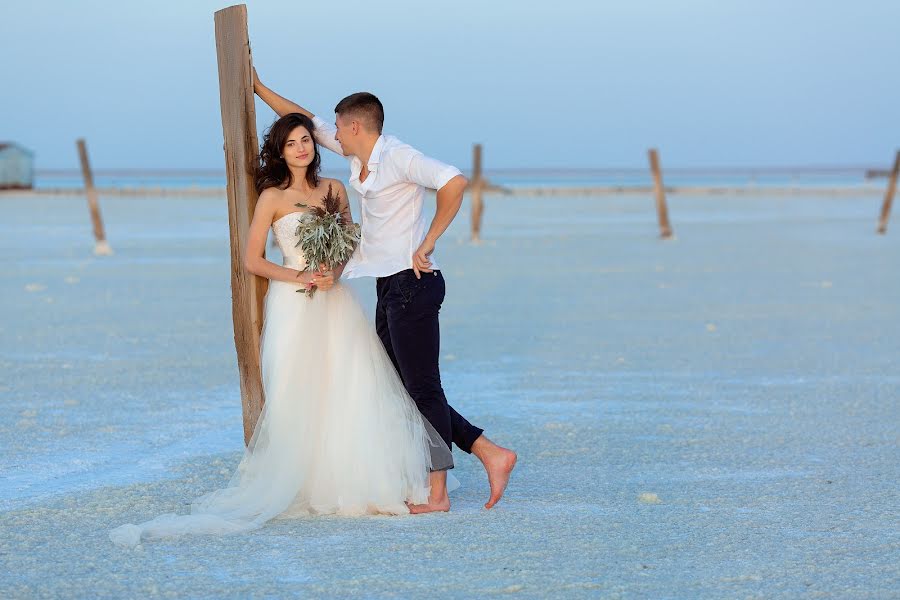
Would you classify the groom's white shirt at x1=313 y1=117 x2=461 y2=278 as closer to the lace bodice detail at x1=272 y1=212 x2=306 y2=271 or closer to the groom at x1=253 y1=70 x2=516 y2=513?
the groom at x1=253 y1=70 x2=516 y2=513

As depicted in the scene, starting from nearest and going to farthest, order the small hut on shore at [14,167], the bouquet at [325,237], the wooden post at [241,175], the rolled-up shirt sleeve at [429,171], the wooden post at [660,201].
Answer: the rolled-up shirt sleeve at [429,171]
the bouquet at [325,237]
the wooden post at [241,175]
the wooden post at [660,201]
the small hut on shore at [14,167]

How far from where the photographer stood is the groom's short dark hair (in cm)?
519

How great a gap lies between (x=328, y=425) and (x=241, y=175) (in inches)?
45.5

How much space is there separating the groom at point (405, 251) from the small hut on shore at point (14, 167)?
58467mm

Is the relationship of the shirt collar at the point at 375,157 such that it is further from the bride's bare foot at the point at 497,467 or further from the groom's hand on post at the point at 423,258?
the bride's bare foot at the point at 497,467

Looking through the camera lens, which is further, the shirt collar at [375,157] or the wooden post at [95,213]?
the wooden post at [95,213]

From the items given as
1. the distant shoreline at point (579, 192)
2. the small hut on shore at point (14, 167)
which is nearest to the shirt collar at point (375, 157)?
the distant shoreline at point (579, 192)

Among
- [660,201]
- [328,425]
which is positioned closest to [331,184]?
[328,425]

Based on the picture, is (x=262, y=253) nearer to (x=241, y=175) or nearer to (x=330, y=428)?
(x=241, y=175)

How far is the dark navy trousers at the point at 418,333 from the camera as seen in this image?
17.0 ft

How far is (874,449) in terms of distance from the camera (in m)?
6.56

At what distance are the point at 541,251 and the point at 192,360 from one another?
45.8 ft

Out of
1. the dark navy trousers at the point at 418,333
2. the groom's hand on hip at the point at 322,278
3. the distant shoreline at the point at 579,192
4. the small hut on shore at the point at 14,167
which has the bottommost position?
the distant shoreline at the point at 579,192

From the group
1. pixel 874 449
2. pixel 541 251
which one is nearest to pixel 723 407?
pixel 874 449
